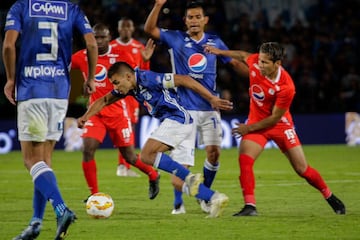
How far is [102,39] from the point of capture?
1348cm

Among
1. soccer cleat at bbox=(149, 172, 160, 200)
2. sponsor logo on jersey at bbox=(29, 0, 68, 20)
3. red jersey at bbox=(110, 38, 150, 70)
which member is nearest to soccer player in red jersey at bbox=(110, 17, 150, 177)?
red jersey at bbox=(110, 38, 150, 70)

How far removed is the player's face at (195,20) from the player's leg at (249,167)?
1.51 metres

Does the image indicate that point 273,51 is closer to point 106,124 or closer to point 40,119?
point 40,119

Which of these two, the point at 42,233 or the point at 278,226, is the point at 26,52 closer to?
the point at 42,233

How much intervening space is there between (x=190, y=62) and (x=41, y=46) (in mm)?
2834

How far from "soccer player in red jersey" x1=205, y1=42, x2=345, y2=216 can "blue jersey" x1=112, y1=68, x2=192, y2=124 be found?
0.68 meters

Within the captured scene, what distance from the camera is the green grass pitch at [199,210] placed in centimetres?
884

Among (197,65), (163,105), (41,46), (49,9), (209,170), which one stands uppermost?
(49,9)

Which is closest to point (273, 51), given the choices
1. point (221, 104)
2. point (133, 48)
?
point (221, 104)

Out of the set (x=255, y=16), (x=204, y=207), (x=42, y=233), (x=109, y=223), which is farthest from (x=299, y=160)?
(x=255, y=16)

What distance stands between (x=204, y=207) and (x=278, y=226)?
164 cm

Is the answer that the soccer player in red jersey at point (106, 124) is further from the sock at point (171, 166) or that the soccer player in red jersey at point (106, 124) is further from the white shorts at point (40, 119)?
the white shorts at point (40, 119)

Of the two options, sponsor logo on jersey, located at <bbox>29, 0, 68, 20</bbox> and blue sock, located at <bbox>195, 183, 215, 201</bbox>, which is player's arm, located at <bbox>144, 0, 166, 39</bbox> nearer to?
sponsor logo on jersey, located at <bbox>29, 0, 68, 20</bbox>

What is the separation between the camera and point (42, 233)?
Result: 8953 millimetres
